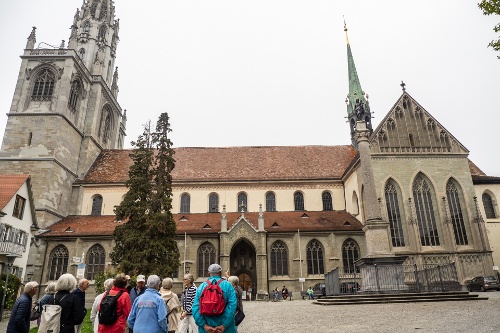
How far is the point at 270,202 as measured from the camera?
1382 inches

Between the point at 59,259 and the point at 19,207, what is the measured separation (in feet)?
20.7

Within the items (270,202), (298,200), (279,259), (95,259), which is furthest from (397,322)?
(95,259)

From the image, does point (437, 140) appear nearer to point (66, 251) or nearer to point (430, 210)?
point (430, 210)

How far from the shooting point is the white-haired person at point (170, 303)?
710 cm

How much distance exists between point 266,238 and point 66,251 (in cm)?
1686

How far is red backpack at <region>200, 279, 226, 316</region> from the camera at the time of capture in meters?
4.85

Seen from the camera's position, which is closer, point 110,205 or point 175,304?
point 175,304

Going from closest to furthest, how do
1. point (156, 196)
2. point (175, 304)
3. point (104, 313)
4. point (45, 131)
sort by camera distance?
point (104, 313), point (175, 304), point (156, 196), point (45, 131)

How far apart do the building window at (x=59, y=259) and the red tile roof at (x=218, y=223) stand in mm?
1305

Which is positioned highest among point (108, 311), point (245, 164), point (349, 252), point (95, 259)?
point (245, 164)

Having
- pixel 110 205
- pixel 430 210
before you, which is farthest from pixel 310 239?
pixel 110 205

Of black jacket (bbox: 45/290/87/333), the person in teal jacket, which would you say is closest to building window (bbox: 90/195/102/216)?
black jacket (bbox: 45/290/87/333)

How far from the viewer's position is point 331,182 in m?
35.2

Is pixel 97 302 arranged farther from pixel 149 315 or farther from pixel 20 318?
pixel 149 315
